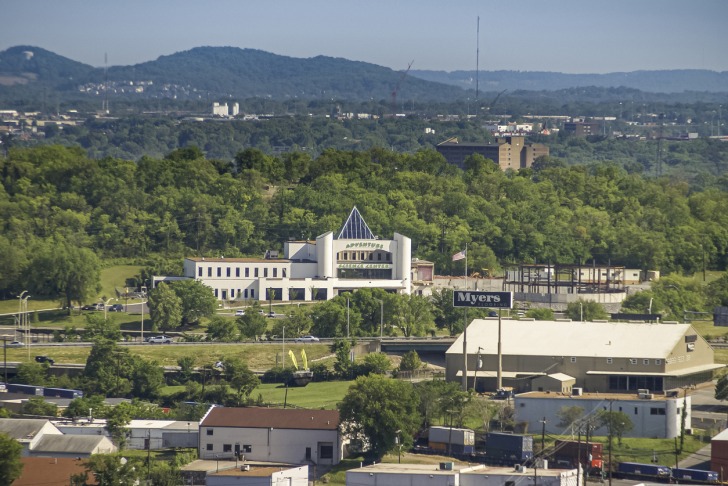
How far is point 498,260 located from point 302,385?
1798 inches

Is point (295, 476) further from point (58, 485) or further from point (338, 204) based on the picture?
point (338, 204)

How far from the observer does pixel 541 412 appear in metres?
70.4

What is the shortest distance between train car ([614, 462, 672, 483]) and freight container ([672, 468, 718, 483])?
1.02 ft

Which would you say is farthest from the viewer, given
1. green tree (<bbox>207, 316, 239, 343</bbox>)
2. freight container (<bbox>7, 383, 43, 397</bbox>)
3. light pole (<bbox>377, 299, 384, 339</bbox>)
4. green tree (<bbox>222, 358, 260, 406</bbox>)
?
light pole (<bbox>377, 299, 384, 339</bbox>)

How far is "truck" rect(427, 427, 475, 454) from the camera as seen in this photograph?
6594 cm

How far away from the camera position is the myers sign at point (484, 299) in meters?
83.1

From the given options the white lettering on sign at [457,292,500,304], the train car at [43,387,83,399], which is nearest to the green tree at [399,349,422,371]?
the white lettering on sign at [457,292,500,304]

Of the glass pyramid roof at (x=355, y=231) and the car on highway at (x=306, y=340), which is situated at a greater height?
the glass pyramid roof at (x=355, y=231)

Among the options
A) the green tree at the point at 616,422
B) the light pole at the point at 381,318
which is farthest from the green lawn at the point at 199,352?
the green tree at the point at 616,422

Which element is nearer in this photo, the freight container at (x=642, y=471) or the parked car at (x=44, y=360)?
the freight container at (x=642, y=471)

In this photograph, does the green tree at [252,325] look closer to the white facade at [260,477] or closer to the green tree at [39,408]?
the green tree at [39,408]

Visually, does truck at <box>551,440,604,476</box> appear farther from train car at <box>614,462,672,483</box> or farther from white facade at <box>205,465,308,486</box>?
white facade at <box>205,465,308,486</box>

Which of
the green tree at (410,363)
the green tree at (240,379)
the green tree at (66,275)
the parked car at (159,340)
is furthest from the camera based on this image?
the green tree at (66,275)

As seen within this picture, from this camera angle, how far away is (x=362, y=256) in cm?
11400
